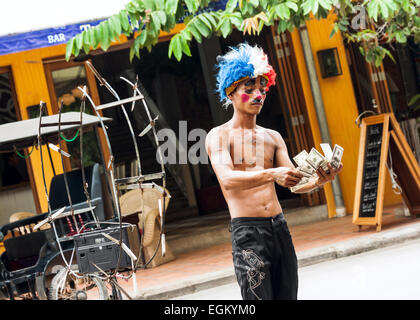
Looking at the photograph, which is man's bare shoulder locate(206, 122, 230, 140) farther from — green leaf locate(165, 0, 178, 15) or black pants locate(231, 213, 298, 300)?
green leaf locate(165, 0, 178, 15)

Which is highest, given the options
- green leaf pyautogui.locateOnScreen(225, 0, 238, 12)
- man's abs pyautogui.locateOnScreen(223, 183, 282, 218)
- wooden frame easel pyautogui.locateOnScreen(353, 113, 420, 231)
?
green leaf pyautogui.locateOnScreen(225, 0, 238, 12)

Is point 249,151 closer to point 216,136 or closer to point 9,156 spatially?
point 216,136

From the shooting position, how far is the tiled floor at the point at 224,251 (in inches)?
388

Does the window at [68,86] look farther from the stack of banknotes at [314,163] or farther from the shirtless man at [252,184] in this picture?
the stack of banknotes at [314,163]

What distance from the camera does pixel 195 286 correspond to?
902 centimetres

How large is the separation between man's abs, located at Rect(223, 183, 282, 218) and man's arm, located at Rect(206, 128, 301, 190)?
0.10 metres

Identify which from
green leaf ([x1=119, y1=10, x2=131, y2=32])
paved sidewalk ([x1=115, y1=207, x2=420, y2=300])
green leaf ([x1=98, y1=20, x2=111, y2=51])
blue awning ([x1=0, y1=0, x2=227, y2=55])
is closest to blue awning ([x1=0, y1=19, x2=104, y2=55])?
blue awning ([x1=0, y1=0, x2=227, y2=55])

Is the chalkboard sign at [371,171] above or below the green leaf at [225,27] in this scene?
below

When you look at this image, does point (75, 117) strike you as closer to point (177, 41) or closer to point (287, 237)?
point (177, 41)

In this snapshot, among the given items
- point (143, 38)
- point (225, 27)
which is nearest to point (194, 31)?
point (225, 27)

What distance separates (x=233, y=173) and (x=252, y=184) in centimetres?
14

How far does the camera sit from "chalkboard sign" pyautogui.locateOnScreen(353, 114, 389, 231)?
10477mm

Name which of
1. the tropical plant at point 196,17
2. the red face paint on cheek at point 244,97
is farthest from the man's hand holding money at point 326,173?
the tropical plant at point 196,17

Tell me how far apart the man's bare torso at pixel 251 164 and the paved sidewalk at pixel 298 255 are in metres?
4.72
